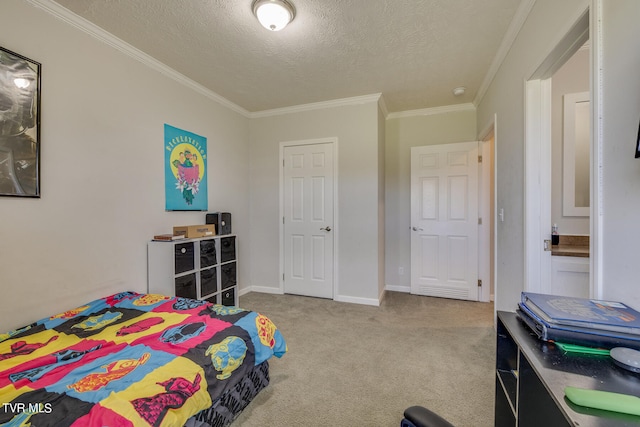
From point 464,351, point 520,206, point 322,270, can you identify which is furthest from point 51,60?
point 464,351

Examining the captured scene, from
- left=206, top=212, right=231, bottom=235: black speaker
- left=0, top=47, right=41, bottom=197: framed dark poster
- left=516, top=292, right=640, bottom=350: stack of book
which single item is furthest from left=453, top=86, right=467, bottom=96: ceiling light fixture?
left=0, top=47, right=41, bottom=197: framed dark poster

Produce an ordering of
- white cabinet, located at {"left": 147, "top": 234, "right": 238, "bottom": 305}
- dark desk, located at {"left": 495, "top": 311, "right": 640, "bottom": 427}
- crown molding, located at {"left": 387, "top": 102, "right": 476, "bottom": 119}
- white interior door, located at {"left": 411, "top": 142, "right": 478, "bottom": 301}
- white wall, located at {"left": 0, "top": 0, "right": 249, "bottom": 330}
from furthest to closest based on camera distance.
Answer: crown molding, located at {"left": 387, "top": 102, "right": 476, "bottom": 119}, white interior door, located at {"left": 411, "top": 142, "right": 478, "bottom": 301}, white cabinet, located at {"left": 147, "top": 234, "right": 238, "bottom": 305}, white wall, located at {"left": 0, "top": 0, "right": 249, "bottom": 330}, dark desk, located at {"left": 495, "top": 311, "right": 640, "bottom": 427}

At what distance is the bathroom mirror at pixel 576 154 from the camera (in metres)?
2.40

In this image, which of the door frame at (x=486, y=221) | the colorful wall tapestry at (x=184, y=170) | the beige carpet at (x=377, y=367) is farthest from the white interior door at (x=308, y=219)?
the door frame at (x=486, y=221)

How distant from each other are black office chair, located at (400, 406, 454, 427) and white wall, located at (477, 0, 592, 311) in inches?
66.7

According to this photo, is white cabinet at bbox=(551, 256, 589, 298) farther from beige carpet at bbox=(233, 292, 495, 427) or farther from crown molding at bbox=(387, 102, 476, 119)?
crown molding at bbox=(387, 102, 476, 119)

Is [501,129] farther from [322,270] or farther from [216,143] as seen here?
[216,143]

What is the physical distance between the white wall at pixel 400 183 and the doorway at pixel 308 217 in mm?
951

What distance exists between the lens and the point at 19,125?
5.49 feet

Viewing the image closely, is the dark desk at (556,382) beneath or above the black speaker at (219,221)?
beneath

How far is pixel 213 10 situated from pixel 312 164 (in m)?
2.01

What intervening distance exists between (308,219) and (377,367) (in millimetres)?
2032

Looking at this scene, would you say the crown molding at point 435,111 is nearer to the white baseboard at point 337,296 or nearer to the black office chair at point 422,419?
the white baseboard at point 337,296

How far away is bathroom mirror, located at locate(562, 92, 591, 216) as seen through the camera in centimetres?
240
